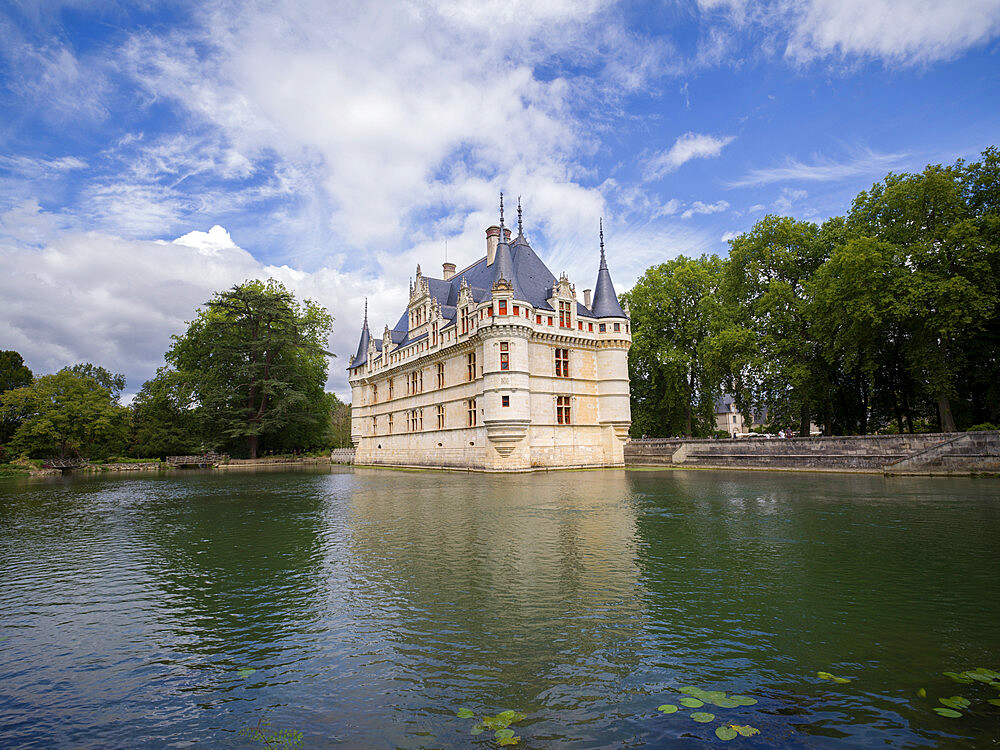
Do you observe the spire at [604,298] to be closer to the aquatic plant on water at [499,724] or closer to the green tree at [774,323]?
the green tree at [774,323]

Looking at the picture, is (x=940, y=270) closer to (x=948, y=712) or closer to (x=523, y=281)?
(x=523, y=281)

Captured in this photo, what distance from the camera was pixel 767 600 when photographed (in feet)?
21.3

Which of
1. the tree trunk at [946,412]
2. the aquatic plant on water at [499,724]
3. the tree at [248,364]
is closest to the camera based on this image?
the aquatic plant on water at [499,724]

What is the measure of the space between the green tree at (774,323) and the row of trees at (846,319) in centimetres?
9

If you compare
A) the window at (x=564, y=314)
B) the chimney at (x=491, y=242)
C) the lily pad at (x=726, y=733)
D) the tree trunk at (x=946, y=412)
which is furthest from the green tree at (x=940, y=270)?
the lily pad at (x=726, y=733)

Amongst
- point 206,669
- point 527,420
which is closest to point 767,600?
point 206,669

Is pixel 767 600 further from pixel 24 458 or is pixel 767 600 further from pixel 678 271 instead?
pixel 24 458

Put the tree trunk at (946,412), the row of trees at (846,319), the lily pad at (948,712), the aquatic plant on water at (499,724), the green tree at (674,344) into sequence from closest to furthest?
the aquatic plant on water at (499,724), the lily pad at (948,712), the row of trees at (846,319), the tree trunk at (946,412), the green tree at (674,344)

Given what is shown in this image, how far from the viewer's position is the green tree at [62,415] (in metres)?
42.7

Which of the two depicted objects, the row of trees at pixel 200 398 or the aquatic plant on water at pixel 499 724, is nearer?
the aquatic plant on water at pixel 499 724

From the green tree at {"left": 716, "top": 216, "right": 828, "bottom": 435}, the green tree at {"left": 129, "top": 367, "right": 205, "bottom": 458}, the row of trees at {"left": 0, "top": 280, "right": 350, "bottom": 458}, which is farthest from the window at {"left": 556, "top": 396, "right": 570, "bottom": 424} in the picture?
the green tree at {"left": 129, "top": 367, "right": 205, "bottom": 458}

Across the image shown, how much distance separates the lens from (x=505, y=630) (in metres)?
5.65

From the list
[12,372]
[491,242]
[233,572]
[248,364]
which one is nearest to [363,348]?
[248,364]

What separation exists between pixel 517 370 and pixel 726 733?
2665 cm
